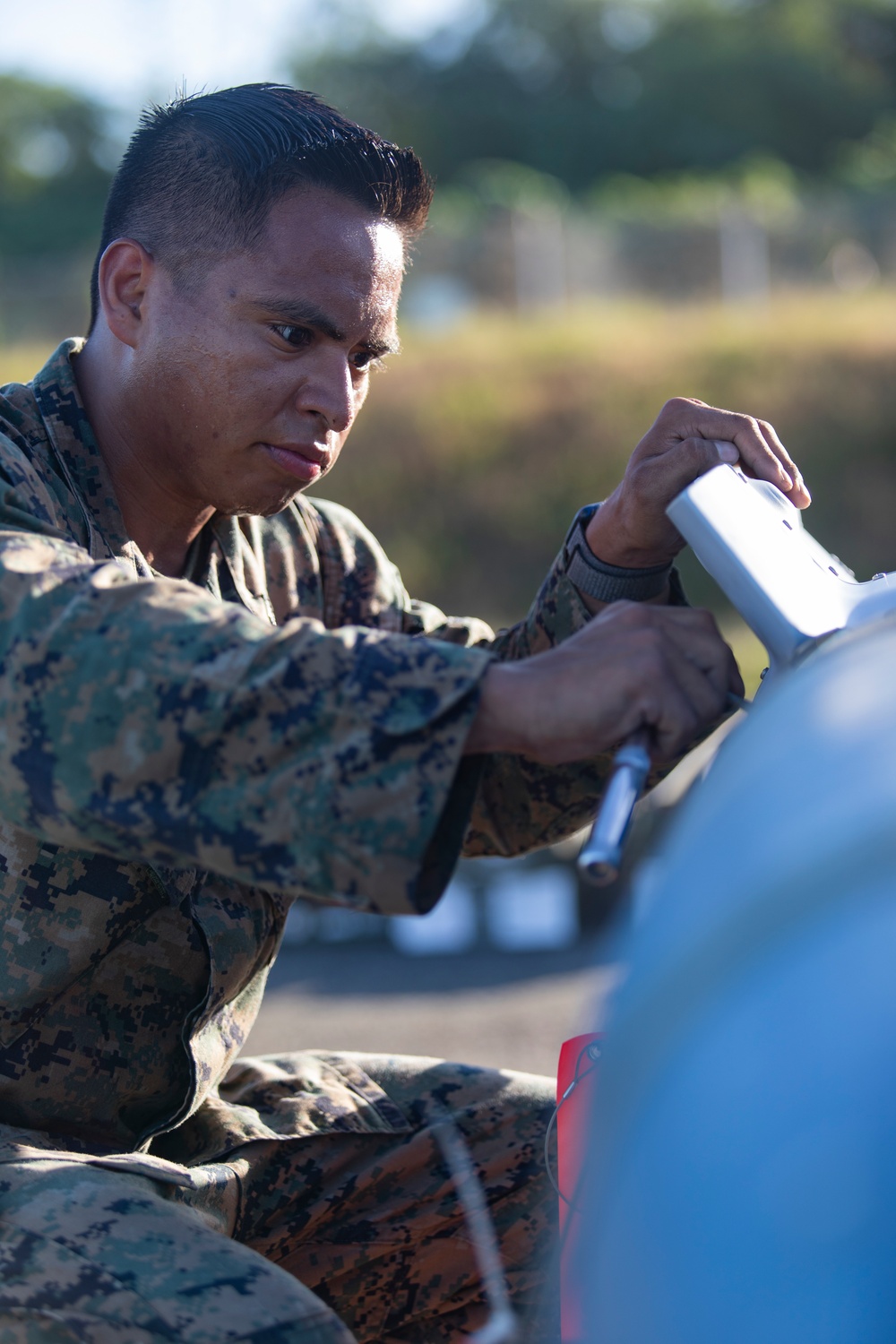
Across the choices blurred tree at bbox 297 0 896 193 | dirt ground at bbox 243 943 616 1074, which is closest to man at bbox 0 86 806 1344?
dirt ground at bbox 243 943 616 1074

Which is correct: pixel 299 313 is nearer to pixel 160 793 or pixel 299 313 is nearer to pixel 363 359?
pixel 363 359

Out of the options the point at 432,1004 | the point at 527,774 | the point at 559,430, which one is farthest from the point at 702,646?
the point at 559,430

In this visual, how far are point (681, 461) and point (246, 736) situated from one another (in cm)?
80

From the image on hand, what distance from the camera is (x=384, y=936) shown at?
539 centimetres

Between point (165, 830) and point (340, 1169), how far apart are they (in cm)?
84

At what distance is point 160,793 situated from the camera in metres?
1.34

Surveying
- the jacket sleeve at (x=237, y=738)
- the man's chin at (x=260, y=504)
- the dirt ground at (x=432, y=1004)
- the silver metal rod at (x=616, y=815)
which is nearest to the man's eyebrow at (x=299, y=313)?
the man's chin at (x=260, y=504)

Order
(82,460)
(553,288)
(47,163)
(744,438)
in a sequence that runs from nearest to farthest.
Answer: (744,438) → (82,460) → (553,288) → (47,163)

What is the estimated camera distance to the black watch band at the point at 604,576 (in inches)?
79.4

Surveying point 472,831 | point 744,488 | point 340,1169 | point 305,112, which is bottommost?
point 340,1169

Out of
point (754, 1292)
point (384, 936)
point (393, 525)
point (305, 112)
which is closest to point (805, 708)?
point (754, 1292)

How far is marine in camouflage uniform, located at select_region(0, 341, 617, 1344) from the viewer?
1.34 meters

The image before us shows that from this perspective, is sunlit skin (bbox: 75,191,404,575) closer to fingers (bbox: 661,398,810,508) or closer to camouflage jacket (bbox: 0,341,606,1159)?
camouflage jacket (bbox: 0,341,606,1159)

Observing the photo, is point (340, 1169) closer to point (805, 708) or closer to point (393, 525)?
point (805, 708)
